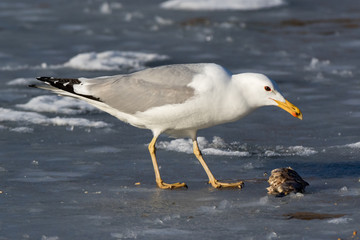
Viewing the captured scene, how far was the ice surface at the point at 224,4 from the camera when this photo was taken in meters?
16.2

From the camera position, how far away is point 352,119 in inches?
340

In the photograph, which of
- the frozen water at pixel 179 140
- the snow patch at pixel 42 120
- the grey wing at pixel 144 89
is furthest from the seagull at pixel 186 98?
the snow patch at pixel 42 120

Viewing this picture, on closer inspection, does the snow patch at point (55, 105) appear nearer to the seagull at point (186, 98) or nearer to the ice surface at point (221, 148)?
the ice surface at point (221, 148)

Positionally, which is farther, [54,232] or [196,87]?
[196,87]

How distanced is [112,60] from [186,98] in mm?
5726

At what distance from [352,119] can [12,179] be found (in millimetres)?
4073

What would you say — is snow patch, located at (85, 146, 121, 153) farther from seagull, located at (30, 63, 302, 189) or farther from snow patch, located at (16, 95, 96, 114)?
snow patch, located at (16, 95, 96, 114)

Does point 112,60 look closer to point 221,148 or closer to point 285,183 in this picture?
point 221,148

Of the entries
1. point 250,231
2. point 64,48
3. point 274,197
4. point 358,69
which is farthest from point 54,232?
point 64,48

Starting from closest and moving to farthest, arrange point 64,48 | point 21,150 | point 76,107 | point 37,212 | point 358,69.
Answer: point 37,212, point 21,150, point 76,107, point 358,69, point 64,48

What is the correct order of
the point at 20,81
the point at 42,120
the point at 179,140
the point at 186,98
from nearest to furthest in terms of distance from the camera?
the point at 186,98, the point at 179,140, the point at 42,120, the point at 20,81

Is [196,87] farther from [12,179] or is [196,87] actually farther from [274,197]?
[12,179]

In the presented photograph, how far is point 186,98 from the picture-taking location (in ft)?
20.9

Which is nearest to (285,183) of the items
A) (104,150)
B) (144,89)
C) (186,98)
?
(186,98)
